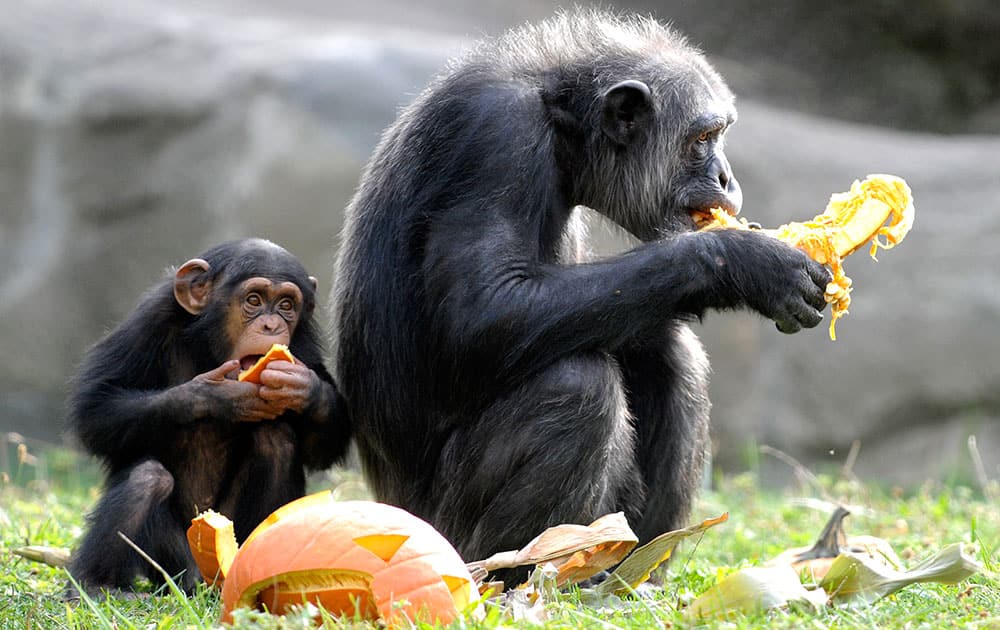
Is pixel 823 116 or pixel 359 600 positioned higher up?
pixel 823 116

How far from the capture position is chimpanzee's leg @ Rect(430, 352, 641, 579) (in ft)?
15.1

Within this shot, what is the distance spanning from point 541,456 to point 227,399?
1209 mm

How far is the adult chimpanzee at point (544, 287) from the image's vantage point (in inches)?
184

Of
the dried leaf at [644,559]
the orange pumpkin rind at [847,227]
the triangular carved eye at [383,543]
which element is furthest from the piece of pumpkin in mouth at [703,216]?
the triangular carved eye at [383,543]

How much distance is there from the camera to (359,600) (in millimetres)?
3705

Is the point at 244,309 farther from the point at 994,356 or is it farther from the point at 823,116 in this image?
the point at 823,116

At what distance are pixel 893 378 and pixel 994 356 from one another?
0.81 m

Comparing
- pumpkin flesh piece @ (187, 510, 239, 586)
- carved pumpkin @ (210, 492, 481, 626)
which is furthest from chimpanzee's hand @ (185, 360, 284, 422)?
carved pumpkin @ (210, 492, 481, 626)

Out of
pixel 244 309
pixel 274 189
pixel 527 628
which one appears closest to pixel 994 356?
pixel 274 189

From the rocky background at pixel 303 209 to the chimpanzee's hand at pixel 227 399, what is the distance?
5.54m

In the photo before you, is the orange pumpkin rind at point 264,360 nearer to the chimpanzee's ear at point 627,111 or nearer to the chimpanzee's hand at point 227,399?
the chimpanzee's hand at point 227,399

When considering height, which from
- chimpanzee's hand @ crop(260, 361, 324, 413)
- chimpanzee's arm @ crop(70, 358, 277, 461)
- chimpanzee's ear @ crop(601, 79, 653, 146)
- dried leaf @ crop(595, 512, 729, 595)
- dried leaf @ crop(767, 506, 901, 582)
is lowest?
dried leaf @ crop(767, 506, 901, 582)

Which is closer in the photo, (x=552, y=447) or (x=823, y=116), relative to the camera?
(x=552, y=447)

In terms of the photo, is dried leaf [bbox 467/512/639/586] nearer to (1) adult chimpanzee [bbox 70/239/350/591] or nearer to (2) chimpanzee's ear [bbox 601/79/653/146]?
(1) adult chimpanzee [bbox 70/239/350/591]
